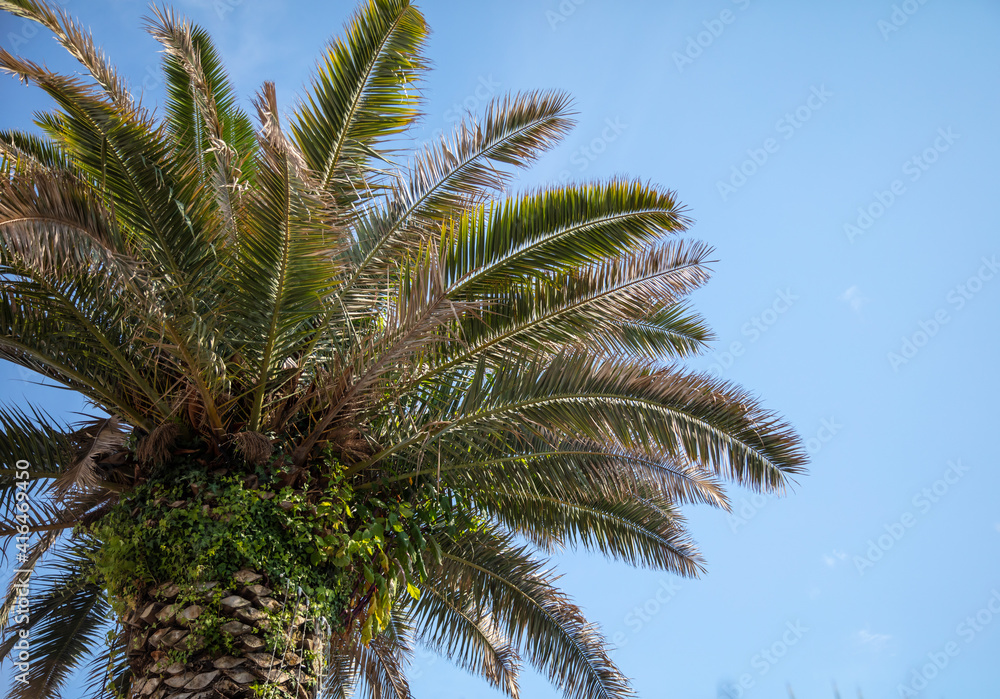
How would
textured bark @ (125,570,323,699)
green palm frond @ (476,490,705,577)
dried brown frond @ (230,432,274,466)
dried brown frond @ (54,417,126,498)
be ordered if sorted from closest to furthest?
dried brown frond @ (54,417,126,498) → textured bark @ (125,570,323,699) → dried brown frond @ (230,432,274,466) → green palm frond @ (476,490,705,577)

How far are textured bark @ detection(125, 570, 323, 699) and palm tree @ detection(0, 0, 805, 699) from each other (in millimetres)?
17

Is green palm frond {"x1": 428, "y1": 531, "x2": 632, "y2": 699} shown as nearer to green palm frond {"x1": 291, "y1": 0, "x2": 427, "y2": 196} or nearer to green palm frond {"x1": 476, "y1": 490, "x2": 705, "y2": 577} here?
green palm frond {"x1": 476, "y1": 490, "x2": 705, "y2": 577}

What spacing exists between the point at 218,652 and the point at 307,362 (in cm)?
209

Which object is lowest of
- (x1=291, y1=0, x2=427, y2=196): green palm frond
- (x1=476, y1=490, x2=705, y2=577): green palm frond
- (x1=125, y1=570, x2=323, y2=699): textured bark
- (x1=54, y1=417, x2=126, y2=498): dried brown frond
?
(x1=125, y1=570, x2=323, y2=699): textured bark

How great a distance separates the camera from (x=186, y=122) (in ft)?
23.8

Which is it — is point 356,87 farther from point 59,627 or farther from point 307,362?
point 59,627

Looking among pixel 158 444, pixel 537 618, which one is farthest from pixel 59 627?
pixel 537 618

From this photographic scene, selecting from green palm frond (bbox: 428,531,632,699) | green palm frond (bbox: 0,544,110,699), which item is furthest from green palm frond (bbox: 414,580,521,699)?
green palm frond (bbox: 0,544,110,699)

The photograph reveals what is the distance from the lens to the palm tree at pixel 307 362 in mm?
4996

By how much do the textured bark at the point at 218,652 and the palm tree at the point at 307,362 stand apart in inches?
0.7

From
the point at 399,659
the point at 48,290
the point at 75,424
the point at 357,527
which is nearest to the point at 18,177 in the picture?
the point at 48,290

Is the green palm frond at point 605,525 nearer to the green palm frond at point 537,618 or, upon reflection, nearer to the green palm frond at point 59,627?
the green palm frond at point 537,618

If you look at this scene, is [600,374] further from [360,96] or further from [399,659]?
[399,659]

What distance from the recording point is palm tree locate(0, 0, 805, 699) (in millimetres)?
4996
